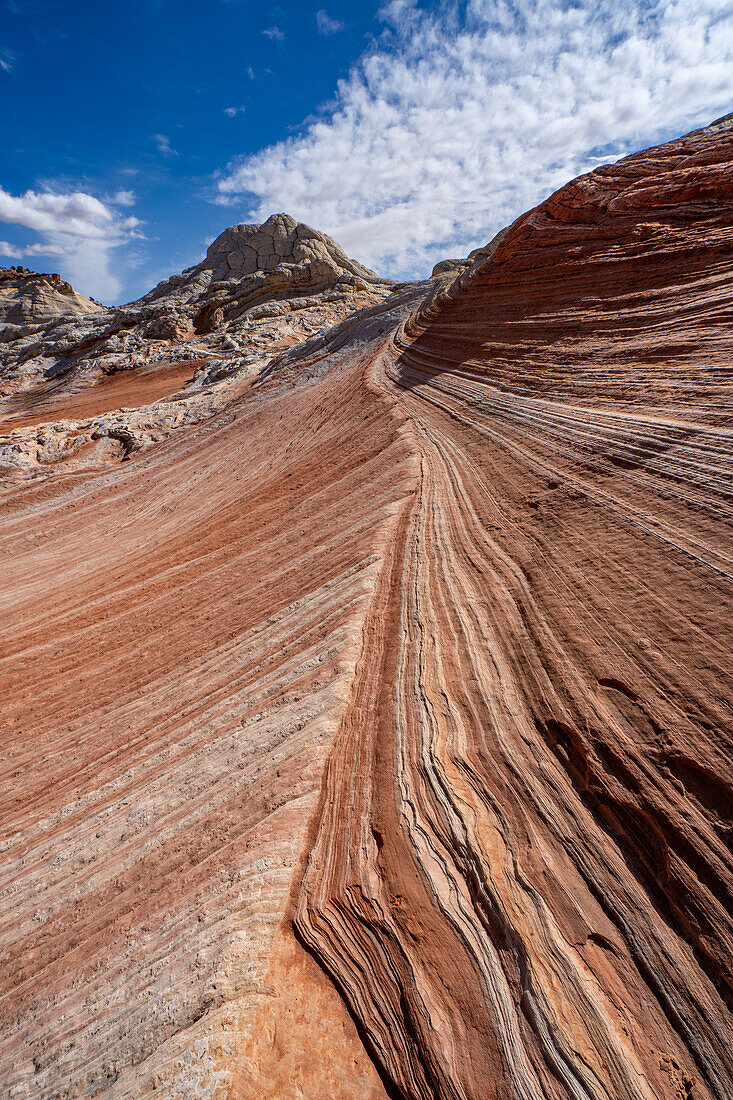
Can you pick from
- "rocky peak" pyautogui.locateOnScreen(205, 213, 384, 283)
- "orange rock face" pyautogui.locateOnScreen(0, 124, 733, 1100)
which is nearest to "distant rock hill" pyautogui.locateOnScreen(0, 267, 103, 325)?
"rocky peak" pyautogui.locateOnScreen(205, 213, 384, 283)

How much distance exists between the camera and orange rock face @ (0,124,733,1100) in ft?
7.38

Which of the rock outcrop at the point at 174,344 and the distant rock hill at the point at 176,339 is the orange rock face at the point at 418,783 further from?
the distant rock hill at the point at 176,339

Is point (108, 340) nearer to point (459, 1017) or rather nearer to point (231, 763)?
point (231, 763)

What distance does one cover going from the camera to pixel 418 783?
10.6 ft

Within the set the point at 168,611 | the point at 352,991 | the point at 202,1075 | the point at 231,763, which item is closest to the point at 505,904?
the point at 352,991

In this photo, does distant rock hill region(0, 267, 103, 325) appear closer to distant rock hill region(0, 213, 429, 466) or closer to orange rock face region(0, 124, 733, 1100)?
distant rock hill region(0, 213, 429, 466)

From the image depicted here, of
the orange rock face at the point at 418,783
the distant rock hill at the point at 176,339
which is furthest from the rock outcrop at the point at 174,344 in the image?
the orange rock face at the point at 418,783

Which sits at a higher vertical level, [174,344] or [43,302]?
[43,302]

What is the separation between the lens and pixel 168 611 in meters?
6.42

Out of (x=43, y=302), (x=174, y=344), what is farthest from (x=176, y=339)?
(x=43, y=302)

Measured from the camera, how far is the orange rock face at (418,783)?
2248 mm

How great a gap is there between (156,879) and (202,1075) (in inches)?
48.7

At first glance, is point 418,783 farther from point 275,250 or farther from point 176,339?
point 275,250

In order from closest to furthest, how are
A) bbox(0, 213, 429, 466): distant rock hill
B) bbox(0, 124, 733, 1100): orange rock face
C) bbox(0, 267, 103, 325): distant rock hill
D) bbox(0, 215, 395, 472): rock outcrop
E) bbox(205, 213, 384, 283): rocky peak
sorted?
bbox(0, 124, 733, 1100): orange rock face → bbox(0, 215, 395, 472): rock outcrop → bbox(0, 213, 429, 466): distant rock hill → bbox(205, 213, 384, 283): rocky peak → bbox(0, 267, 103, 325): distant rock hill
